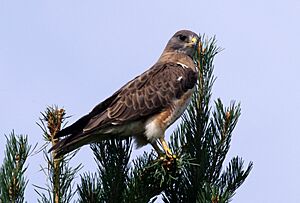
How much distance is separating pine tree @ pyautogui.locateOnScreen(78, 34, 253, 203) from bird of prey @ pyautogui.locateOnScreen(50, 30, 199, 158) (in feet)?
4.25

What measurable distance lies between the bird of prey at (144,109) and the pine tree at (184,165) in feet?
4.25

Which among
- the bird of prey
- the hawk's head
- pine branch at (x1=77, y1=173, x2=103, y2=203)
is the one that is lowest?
pine branch at (x1=77, y1=173, x2=103, y2=203)

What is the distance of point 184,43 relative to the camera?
8672 millimetres

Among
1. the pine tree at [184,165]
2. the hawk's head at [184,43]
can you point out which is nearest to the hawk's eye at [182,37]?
the hawk's head at [184,43]

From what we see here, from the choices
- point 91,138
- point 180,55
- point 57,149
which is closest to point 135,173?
point 57,149

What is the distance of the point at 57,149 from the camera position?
5.38 metres

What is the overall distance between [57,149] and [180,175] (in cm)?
102

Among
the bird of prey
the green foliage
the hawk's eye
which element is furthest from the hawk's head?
the green foliage

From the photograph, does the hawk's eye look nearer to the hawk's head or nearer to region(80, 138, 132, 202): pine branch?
the hawk's head

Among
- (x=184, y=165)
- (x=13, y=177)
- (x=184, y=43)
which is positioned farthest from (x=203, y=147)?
(x=184, y=43)

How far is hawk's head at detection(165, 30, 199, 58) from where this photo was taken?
8.62 m

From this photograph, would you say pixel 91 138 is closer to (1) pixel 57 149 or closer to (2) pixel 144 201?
(1) pixel 57 149

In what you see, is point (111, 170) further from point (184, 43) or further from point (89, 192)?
point (184, 43)

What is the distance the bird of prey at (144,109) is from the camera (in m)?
6.78
